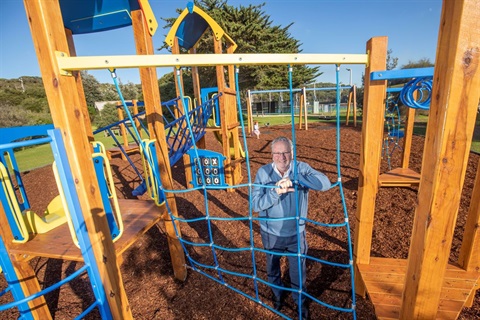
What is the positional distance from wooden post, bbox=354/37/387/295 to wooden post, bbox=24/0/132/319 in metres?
1.79

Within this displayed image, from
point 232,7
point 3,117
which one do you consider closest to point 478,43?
point 232,7

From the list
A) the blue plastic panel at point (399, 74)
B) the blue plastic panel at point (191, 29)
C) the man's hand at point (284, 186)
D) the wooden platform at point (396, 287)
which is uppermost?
the blue plastic panel at point (191, 29)

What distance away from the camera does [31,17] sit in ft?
3.72

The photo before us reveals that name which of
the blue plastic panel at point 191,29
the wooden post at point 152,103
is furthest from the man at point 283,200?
the blue plastic panel at point 191,29

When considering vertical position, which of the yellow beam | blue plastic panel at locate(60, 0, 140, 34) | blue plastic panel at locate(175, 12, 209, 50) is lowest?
the yellow beam

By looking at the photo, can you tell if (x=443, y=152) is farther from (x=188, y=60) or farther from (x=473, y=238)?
(x=473, y=238)

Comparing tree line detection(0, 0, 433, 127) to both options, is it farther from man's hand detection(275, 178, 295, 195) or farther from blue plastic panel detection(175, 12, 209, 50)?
man's hand detection(275, 178, 295, 195)

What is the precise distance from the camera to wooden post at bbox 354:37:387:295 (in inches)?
58.6

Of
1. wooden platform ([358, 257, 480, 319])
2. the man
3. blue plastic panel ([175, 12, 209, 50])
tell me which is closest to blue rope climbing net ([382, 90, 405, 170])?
wooden platform ([358, 257, 480, 319])

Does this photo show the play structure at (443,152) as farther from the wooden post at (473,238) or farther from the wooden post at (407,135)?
the wooden post at (407,135)

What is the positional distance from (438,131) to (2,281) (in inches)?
188

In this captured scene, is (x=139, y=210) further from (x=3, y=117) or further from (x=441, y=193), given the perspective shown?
(x=3, y=117)

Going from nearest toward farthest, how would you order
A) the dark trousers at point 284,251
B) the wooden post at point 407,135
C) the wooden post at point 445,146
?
the wooden post at point 445,146 → the dark trousers at point 284,251 → the wooden post at point 407,135

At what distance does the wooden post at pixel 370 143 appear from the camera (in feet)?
4.88
